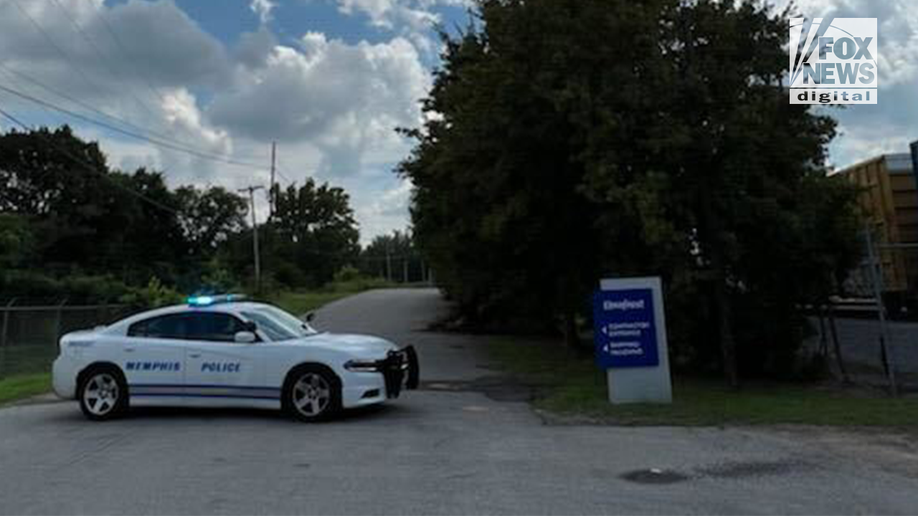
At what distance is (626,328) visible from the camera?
1388 cm

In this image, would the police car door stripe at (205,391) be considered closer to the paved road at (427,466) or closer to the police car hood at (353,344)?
the paved road at (427,466)

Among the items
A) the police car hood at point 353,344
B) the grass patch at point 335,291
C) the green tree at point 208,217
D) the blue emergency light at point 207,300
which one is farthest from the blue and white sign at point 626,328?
the green tree at point 208,217

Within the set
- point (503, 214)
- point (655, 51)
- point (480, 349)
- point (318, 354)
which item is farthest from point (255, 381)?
point (480, 349)

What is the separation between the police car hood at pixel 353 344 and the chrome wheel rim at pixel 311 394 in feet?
1.43

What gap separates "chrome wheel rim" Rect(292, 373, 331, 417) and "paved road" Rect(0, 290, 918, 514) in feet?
1.15

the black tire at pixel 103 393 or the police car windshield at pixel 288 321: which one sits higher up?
the police car windshield at pixel 288 321

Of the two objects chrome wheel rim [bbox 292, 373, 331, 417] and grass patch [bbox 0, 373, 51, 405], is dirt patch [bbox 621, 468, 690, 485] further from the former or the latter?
grass patch [bbox 0, 373, 51, 405]

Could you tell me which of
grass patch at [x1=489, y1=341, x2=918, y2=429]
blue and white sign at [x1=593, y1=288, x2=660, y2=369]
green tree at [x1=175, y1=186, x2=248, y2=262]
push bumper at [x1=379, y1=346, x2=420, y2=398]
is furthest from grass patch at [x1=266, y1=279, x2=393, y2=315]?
blue and white sign at [x1=593, y1=288, x2=660, y2=369]

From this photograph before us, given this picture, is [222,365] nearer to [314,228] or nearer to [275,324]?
[275,324]

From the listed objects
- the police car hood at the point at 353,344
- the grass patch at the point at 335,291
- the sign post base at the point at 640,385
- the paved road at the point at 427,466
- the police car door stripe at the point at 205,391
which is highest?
the grass patch at the point at 335,291

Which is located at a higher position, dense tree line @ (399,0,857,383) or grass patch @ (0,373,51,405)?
dense tree line @ (399,0,857,383)

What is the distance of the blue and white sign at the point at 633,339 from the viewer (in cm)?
1381

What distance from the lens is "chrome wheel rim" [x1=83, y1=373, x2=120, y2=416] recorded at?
13.0m

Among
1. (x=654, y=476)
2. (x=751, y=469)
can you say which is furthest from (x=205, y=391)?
(x=751, y=469)
